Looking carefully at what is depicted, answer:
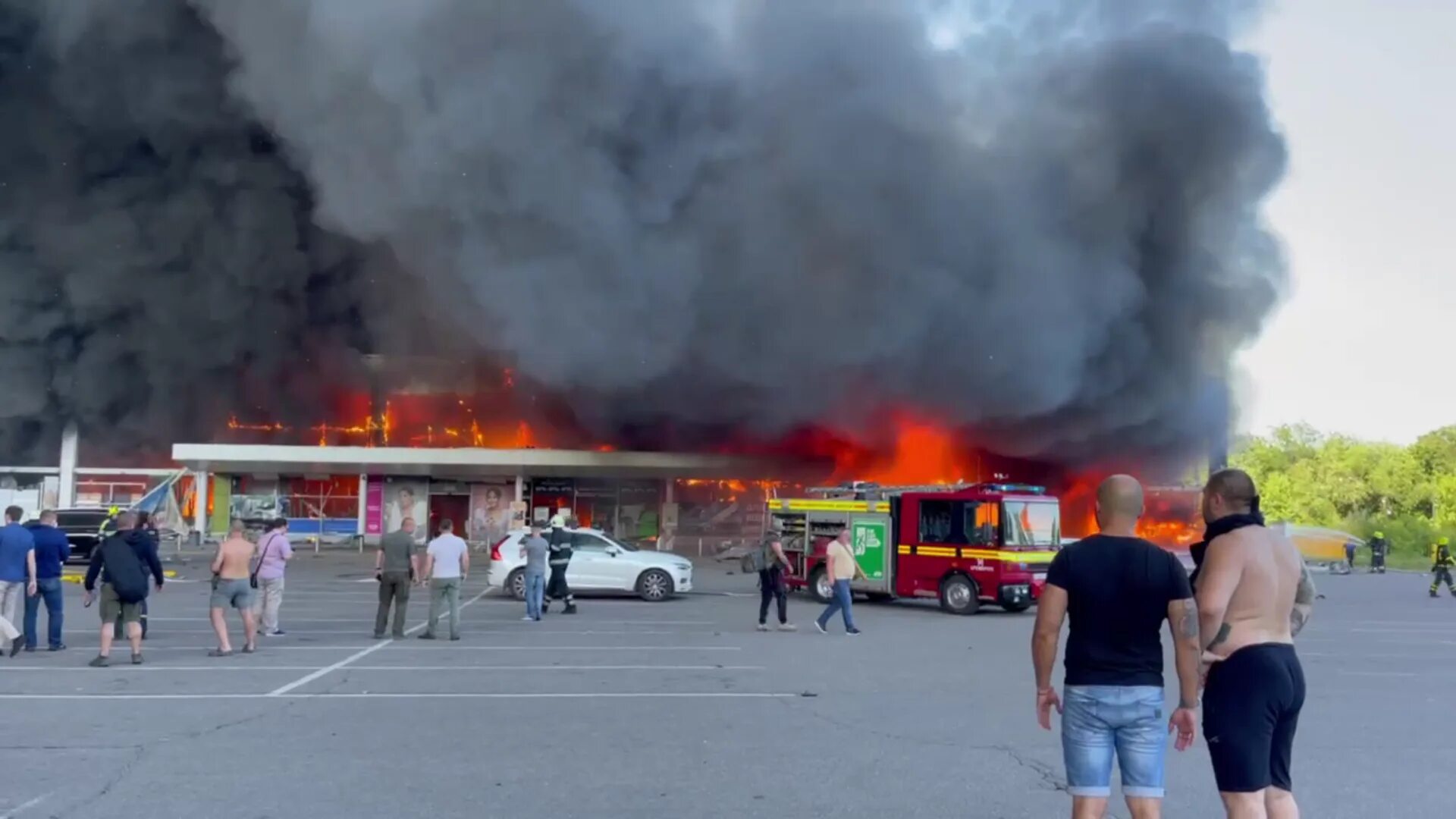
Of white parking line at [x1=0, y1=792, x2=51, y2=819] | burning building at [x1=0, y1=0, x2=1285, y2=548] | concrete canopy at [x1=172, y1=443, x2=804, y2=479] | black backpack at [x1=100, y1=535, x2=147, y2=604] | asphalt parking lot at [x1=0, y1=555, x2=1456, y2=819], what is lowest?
white parking line at [x1=0, y1=792, x2=51, y2=819]

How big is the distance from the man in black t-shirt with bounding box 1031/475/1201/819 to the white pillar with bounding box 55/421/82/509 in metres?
37.1

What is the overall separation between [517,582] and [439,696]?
987 centimetres

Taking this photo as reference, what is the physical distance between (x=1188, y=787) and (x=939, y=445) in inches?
1025

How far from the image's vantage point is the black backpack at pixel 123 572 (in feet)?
34.6

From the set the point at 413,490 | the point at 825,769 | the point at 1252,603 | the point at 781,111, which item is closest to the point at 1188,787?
the point at 825,769

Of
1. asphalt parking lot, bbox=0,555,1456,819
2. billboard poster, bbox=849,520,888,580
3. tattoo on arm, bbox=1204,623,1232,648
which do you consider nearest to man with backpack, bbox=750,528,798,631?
asphalt parking lot, bbox=0,555,1456,819

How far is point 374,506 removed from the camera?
114ft

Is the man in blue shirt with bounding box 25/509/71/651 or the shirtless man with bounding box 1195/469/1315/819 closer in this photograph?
the shirtless man with bounding box 1195/469/1315/819

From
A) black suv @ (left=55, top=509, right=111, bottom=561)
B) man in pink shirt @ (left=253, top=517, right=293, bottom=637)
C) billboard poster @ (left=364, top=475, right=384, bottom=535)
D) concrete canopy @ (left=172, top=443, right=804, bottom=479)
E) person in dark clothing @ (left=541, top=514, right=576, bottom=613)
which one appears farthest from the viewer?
billboard poster @ (left=364, top=475, right=384, bottom=535)

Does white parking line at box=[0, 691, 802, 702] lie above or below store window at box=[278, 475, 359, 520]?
below

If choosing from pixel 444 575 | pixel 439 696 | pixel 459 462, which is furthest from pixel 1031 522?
pixel 459 462

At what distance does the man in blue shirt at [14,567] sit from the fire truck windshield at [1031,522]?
11.8 m

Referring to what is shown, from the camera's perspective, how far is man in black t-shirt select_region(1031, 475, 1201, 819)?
13.9 feet

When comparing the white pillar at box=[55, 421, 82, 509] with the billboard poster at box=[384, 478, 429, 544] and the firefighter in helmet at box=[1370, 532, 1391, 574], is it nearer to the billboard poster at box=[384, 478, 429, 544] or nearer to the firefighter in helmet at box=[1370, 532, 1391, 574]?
the billboard poster at box=[384, 478, 429, 544]
